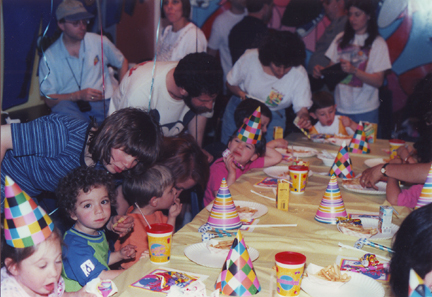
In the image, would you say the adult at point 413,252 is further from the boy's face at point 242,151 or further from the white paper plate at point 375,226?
the boy's face at point 242,151

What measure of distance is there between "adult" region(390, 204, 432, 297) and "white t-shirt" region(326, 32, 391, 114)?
3.29 m

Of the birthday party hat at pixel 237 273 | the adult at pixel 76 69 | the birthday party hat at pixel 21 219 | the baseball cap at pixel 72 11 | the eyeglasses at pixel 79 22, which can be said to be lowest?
the birthday party hat at pixel 237 273

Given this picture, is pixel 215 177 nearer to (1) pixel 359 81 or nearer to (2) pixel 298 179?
(2) pixel 298 179

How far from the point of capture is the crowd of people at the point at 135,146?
4.17 ft

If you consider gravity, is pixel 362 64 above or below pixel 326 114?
above

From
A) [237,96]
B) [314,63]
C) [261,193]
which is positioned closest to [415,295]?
[261,193]

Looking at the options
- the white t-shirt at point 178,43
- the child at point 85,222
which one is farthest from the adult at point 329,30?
the child at point 85,222

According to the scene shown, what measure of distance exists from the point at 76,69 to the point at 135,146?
2.04ft

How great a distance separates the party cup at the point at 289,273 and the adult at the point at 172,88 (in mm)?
1413

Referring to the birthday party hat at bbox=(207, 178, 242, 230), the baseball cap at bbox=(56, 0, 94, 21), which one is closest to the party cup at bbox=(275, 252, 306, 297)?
the birthday party hat at bbox=(207, 178, 242, 230)

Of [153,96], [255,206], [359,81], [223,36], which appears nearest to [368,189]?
[255,206]

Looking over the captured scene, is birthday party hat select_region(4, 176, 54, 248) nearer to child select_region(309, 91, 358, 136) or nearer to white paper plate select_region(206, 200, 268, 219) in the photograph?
white paper plate select_region(206, 200, 268, 219)

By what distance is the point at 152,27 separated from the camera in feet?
10.1

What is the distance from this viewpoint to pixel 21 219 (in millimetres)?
1129
